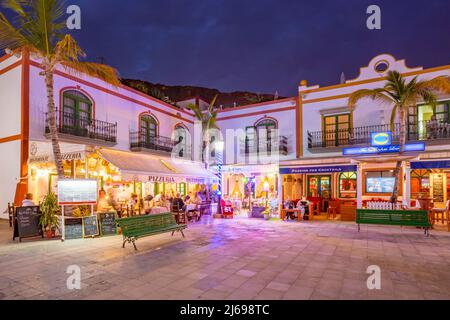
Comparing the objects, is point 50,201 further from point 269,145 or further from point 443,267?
point 269,145

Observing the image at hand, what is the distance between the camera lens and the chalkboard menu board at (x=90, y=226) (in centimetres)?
927

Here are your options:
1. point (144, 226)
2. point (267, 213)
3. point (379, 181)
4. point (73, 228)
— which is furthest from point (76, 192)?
point (379, 181)

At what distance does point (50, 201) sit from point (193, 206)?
20.6 feet

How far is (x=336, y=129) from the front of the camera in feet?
53.9

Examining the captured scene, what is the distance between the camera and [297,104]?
17.8 metres

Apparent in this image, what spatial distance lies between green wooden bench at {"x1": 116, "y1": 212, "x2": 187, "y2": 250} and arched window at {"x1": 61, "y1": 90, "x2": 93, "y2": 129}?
26.0ft

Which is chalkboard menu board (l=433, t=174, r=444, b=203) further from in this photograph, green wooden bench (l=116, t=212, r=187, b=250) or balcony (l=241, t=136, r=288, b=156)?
green wooden bench (l=116, t=212, r=187, b=250)

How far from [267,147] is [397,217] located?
9.72m

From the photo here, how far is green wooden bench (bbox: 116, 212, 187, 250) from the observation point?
7.47 meters

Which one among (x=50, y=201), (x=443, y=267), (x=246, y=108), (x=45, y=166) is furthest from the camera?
(x=246, y=108)

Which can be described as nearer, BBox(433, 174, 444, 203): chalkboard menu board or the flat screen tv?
BBox(433, 174, 444, 203): chalkboard menu board

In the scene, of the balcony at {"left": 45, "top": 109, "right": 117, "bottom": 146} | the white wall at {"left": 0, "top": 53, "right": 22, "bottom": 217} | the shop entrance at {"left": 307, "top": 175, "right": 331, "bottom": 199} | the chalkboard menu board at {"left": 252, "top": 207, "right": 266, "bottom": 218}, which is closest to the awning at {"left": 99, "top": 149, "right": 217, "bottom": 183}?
the balcony at {"left": 45, "top": 109, "right": 117, "bottom": 146}

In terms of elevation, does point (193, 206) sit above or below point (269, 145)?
below
